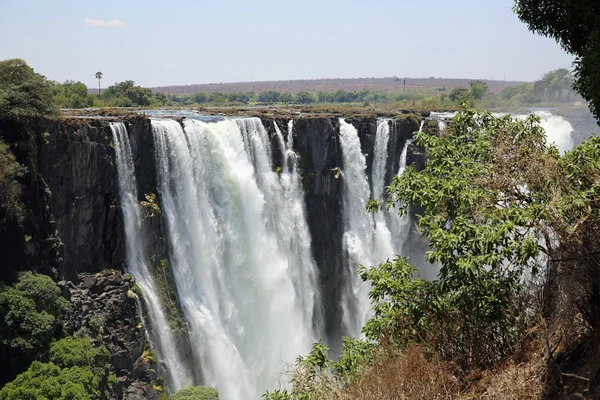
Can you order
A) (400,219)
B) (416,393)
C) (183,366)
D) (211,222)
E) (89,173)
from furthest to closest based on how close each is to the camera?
(400,219) → (211,222) → (183,366) → (89,173) → (416,393)

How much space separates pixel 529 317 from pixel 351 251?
24.3 metres

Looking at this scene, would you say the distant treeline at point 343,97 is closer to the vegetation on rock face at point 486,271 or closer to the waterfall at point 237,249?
the vegetation on rock face at point 486,271

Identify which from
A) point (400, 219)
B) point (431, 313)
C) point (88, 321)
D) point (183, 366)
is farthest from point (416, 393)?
point (400, 219)

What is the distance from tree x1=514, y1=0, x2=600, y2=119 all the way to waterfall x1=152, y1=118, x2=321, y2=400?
1744cm

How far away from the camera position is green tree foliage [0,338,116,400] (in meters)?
16.9

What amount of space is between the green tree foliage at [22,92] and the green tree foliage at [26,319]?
18.9 feet

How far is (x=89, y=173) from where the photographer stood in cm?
2280

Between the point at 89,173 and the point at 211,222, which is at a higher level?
the point at 89,173

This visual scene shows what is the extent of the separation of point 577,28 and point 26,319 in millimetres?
17135

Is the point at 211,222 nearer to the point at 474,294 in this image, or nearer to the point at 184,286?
the point at 184,286

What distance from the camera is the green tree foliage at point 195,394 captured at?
2086cm

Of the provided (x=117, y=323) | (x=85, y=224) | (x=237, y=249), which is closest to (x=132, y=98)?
(x=237, y=249)

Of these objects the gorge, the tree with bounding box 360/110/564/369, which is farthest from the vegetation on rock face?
the gorge

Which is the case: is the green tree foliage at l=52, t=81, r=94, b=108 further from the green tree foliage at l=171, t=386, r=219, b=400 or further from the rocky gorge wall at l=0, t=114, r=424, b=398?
the green tree foliage at l=171, t=386, r=219, b=400
